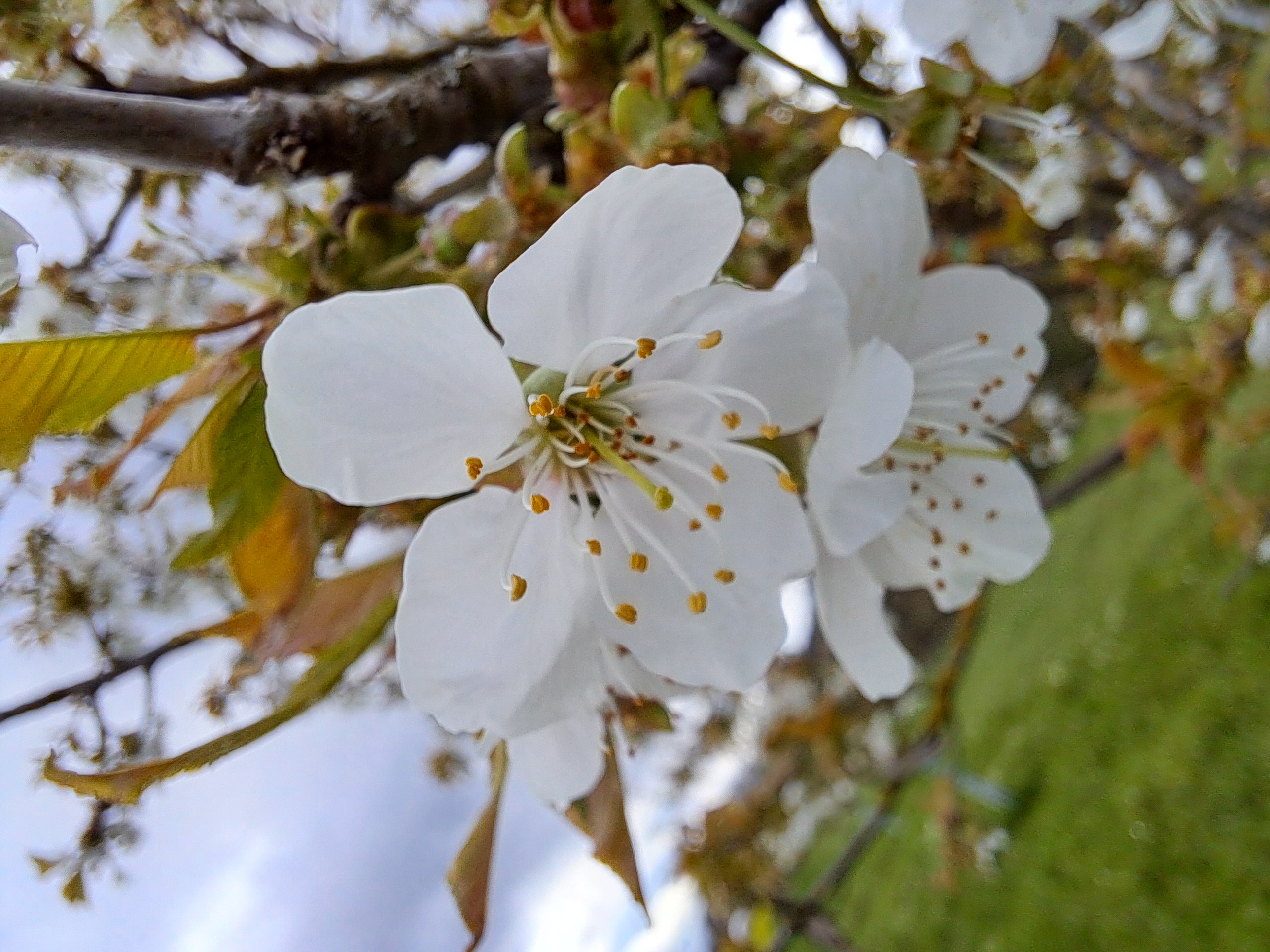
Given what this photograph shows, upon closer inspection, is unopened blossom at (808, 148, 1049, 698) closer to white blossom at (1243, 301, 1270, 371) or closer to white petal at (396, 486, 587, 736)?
white petal at (396, 486, 587, 736)

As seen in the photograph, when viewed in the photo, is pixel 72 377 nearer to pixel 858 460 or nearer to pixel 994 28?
pixel 858 460

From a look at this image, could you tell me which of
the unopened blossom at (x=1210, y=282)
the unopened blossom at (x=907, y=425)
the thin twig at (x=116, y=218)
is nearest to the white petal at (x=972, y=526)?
the unopened blossom at (x=907, y=425)

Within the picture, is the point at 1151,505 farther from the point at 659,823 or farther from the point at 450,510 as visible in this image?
the point at 450,510

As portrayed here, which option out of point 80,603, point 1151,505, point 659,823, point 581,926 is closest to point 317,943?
point 80,603

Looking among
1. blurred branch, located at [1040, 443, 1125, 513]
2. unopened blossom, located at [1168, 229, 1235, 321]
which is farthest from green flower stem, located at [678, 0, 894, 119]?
unopened blossom, located at [1168, 229, 1235, 321]

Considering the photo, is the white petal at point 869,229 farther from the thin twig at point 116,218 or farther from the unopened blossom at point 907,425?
the thin twig at point 116,218

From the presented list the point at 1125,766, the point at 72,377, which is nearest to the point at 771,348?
the point at 72,377
